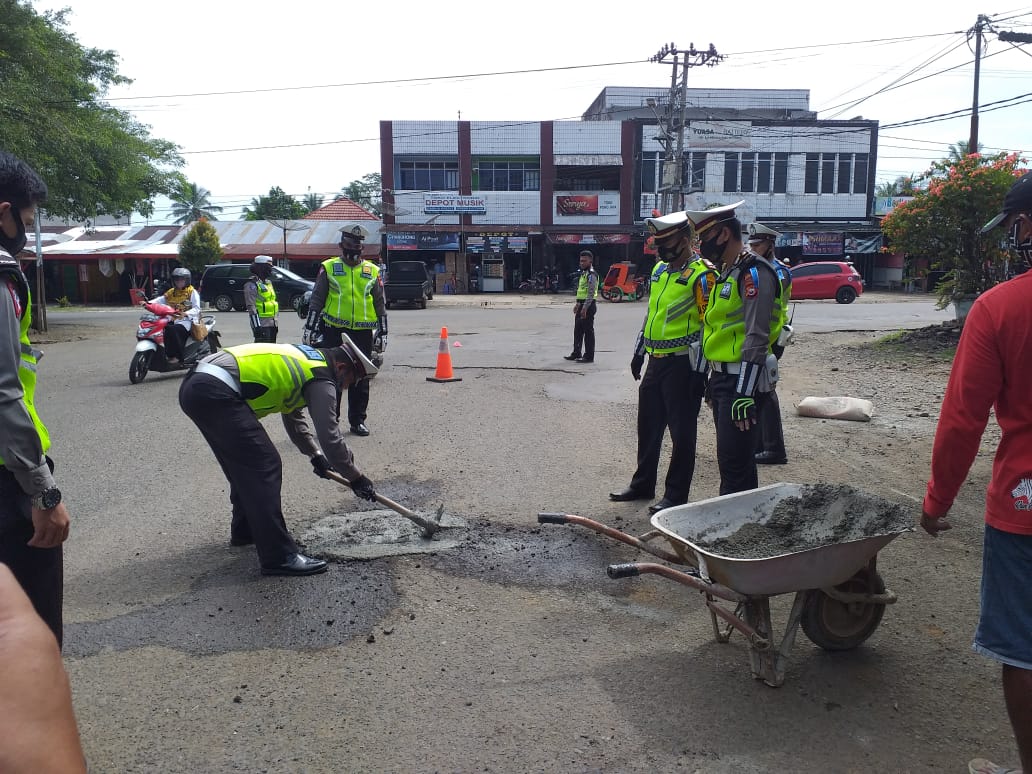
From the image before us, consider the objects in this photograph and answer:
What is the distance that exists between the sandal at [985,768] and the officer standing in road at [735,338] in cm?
A: 192

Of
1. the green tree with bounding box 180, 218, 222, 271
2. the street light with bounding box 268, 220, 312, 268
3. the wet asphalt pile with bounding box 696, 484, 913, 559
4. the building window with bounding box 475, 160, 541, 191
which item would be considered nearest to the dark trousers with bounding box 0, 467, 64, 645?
the wet asphalt pile with bounding box 696, 484, 913, 559

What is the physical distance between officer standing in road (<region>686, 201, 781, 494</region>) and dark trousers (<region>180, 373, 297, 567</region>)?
8.15 feet

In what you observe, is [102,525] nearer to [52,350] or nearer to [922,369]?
[922,369]

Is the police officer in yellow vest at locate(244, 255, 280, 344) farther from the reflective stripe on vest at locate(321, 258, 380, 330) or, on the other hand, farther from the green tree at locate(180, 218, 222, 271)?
the green tree at locate(180, 218, 222, 271)

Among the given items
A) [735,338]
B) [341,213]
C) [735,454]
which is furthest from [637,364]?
[341,213]

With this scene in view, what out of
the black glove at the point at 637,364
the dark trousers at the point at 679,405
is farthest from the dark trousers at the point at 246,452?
the black glove at the point at 637,364

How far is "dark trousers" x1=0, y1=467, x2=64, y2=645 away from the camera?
99.5 inches

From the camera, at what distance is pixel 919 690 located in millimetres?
3227

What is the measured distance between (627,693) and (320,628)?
4.91 ft

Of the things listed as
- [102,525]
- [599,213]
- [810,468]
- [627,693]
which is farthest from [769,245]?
[599,213]

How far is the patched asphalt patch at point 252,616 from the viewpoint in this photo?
3621mm

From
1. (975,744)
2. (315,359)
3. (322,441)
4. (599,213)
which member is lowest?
(975,744)

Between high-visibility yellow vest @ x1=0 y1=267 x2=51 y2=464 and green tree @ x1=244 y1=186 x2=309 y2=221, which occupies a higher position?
green tree @ x1=244 y1=186 x2=309 y2=221

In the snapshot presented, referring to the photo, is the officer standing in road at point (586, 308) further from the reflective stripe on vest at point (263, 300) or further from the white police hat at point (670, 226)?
the white police hat at point (670, 226)
